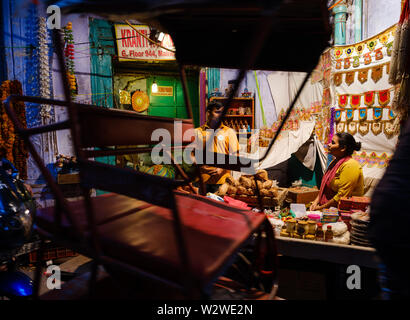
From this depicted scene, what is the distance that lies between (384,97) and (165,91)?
21.9ft

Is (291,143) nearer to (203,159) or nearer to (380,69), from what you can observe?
(380,69)

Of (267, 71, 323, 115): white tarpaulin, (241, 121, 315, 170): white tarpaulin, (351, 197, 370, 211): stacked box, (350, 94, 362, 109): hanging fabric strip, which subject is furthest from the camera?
(241, 121, 315, 170): white tarpaulin

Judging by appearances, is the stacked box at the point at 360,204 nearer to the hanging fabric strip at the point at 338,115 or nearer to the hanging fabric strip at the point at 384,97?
the hanging fabric strip at the point at 384,97

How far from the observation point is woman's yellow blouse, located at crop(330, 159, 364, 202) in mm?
3805

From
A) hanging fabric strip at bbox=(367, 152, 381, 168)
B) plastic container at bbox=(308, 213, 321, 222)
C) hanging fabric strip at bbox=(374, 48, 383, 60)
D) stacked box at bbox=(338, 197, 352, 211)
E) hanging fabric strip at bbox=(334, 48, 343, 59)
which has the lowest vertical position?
plastic container at bbox=(308, 213, 321, 222)

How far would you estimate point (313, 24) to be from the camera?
1199mm

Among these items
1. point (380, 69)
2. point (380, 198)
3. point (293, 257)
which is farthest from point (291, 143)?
point (380, 198)

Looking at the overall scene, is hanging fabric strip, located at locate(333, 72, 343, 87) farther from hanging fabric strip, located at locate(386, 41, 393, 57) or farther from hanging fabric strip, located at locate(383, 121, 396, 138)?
hanging fabric strip, located at locate(383, 121, 396, 138)

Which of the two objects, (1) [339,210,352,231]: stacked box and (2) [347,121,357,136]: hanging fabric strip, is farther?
(2) [347,121,357,136]: hanging fabric strip

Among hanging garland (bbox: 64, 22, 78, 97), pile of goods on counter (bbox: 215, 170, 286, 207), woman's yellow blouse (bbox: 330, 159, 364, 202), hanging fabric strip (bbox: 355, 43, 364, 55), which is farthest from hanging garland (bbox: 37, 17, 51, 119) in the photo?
hanging fabric strip (bbox: 355, 43, 364, 55)

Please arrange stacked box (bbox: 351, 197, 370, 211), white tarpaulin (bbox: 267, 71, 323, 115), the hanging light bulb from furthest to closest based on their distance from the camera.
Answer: the hanging light bulb
white tarpaulin (bbox: 267, 71, 323, 115)
stacked box (bbox: 351, 197, 370, 211)

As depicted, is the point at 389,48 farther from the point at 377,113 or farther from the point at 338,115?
the point at 338,115

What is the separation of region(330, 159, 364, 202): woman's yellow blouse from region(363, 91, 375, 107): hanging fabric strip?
146cm
